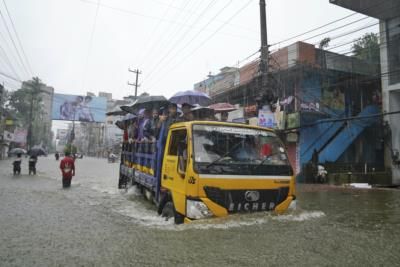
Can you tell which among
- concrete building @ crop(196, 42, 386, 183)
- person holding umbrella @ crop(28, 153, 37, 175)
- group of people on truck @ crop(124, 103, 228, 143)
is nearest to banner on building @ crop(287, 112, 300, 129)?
concrete building @ crop(196, 42, 386, 183)

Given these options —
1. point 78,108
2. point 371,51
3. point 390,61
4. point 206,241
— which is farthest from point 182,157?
point 78,108

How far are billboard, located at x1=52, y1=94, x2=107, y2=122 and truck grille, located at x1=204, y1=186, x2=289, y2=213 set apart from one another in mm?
35664

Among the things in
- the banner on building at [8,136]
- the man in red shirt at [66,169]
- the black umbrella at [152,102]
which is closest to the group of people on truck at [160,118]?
the black umbrella at [152,102]

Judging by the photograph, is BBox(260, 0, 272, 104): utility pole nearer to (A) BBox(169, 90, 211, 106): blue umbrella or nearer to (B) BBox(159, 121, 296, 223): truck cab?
(A) BBox(169, 90, 211, 106): blue umbrella

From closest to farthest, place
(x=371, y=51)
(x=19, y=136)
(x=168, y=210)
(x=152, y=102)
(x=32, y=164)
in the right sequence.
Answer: (x=168, y=210)
(x=152, y=102)
(x=32, y=164)
(x=371, y=51)
(x=19, y=136)

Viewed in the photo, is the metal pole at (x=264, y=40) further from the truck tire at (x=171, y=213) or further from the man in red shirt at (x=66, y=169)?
the man in red shirt at (x=66, y=169)

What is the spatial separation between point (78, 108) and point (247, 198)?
36040 millimetres

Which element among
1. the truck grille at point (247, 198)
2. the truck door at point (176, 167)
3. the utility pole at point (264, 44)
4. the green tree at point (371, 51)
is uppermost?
the green tree at point (371, 51)

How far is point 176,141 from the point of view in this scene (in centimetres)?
575

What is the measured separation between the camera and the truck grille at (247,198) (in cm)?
469

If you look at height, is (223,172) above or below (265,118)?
below

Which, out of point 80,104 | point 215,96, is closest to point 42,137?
point 80,104

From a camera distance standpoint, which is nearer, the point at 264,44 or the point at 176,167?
the point at 176,167

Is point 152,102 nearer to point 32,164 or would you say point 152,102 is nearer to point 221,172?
point 221,172
